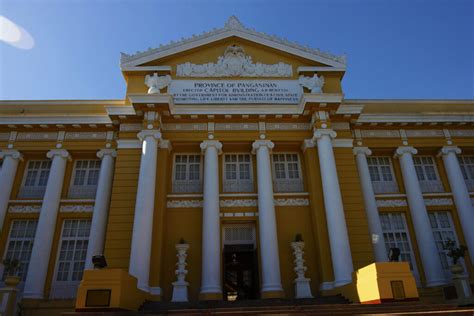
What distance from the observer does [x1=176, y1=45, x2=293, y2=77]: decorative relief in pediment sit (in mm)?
16547

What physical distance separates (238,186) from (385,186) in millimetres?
6886

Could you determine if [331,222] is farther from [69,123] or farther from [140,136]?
[69,123]

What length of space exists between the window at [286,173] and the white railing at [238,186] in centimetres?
108

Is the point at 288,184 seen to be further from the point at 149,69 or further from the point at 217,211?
the point at 149,69

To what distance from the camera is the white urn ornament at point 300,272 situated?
12.8 metres

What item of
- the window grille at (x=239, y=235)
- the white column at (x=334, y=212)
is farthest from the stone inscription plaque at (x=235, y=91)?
the window grille at (x=239, y=235)

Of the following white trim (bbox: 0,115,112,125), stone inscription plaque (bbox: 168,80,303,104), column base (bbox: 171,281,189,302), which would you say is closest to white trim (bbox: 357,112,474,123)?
stone inscription plaque (bbox: 168,80,303,104)

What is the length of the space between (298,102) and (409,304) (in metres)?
9.57

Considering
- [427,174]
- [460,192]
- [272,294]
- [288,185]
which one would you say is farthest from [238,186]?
[460,192]

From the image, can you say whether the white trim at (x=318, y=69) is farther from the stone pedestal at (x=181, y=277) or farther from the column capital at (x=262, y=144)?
the stone pedestal at (x=181, y=277)

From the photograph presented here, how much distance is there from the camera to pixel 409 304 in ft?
28.7

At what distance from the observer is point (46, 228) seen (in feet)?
46.4

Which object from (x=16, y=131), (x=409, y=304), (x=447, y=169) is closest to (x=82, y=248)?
(x=16, y=131)

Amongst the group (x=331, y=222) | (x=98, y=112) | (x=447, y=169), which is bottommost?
(x=331, y=222)
